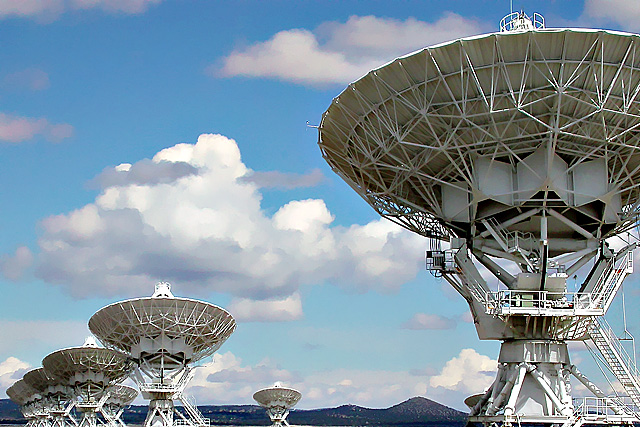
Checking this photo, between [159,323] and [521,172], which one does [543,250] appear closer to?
[521,172]

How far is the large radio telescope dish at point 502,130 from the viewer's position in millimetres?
30344

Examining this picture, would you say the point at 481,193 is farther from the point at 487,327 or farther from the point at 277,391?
the point at 277,391

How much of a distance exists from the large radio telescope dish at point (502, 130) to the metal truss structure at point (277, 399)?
5078 cm

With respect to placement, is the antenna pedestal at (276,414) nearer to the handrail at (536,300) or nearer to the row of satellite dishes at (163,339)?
the row of satellite dishes at (163,339)

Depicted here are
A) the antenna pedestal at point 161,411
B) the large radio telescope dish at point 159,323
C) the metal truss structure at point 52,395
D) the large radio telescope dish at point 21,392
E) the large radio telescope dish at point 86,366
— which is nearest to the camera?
the large radio telescope dish at point 159,323

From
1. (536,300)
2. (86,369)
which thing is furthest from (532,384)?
(86,369)

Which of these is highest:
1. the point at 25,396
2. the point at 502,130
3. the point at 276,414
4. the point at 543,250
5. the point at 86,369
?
the point at 25,396

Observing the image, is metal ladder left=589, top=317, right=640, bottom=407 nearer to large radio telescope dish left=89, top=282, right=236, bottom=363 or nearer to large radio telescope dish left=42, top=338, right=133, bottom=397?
large radio telescope dish left=89, top=282, right=236, bottom=363

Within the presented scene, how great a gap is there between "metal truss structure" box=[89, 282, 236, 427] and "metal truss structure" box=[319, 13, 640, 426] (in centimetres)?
1808

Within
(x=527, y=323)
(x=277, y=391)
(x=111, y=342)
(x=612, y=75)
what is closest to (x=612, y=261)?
(x=527, y=323)

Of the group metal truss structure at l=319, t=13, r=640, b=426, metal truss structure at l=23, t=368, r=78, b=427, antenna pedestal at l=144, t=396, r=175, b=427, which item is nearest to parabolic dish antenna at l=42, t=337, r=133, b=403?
metal truss structure at l=23, t=368, r=78, b=427

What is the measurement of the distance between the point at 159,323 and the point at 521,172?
27.1 m

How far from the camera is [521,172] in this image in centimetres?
3459

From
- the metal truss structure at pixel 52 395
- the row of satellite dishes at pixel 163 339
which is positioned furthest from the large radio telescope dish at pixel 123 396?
the row of satellite dishes at pixel 163 339
